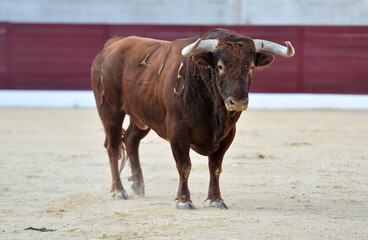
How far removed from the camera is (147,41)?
587 cm

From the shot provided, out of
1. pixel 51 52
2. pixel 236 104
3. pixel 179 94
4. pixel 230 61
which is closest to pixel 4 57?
pixel 51 52

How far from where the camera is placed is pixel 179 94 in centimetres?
491

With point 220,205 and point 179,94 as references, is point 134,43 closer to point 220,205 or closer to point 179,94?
point 179,94

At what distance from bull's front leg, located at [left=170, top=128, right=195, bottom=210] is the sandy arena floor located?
0.10 metres

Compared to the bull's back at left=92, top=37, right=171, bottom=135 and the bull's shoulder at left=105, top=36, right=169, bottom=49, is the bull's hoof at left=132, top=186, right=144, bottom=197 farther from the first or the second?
the bull's shoulder at left=105, top=36, right=169, bottom=49

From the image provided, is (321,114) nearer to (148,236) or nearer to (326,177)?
(326,177)

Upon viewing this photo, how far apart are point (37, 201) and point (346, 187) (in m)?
2.12

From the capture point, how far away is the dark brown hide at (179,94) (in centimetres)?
459

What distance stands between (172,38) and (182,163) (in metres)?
8.49

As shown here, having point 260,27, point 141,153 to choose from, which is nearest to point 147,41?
point 141,153

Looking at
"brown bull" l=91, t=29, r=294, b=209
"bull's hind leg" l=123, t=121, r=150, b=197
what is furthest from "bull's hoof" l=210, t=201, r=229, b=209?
"bull's hind leg" l=123, t=121, r=150, b=197

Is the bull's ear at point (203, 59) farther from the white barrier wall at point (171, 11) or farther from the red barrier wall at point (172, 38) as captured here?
the white barrier wall at point (171, 11)

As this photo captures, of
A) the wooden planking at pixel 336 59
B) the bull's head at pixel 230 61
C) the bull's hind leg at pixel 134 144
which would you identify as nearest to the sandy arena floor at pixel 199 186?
the bull's hind leg at pixel 134 144

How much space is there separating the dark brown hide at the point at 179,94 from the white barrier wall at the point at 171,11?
9.17m
